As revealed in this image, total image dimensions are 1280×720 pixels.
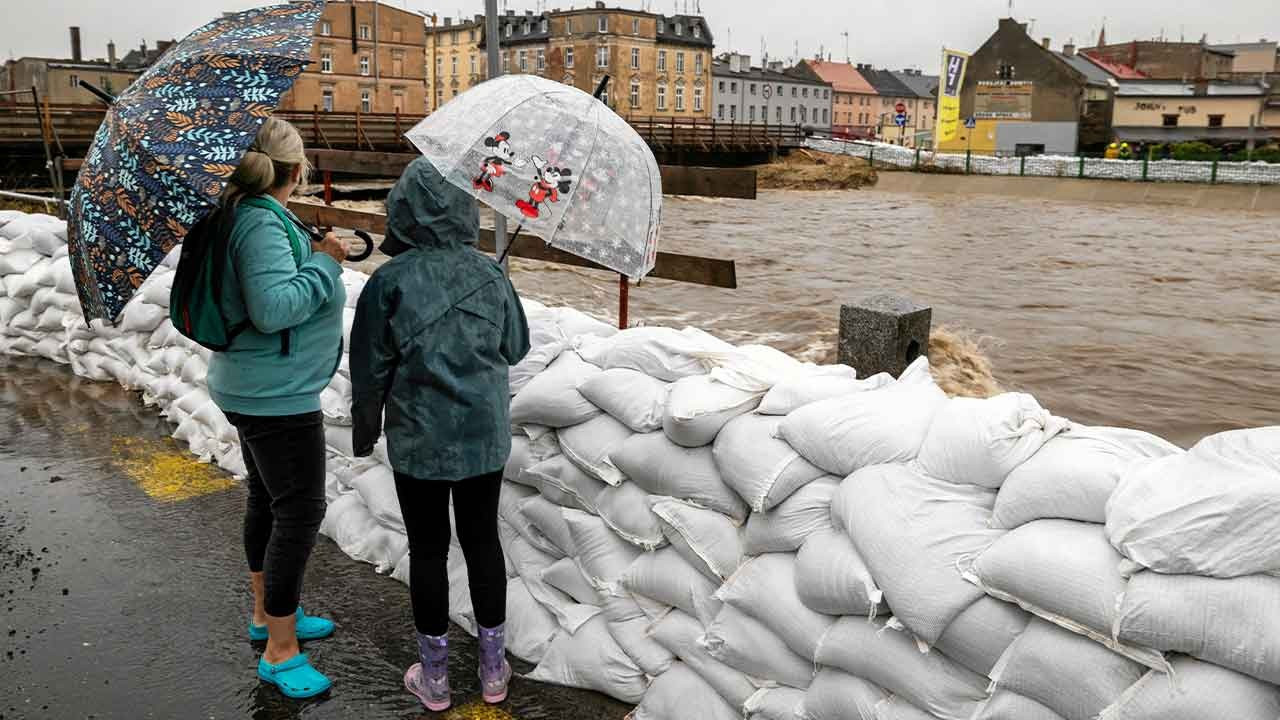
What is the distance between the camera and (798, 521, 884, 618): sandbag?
2143mm

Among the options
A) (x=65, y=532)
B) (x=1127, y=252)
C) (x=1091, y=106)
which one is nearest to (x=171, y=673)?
(x=65, y=532)

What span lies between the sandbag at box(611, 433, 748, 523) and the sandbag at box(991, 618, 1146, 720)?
0.80 meters

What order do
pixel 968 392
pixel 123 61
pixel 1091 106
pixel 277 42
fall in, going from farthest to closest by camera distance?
pixel 123 61 < pixel 1091 106 < pixel 968 392 < pixel 277 42

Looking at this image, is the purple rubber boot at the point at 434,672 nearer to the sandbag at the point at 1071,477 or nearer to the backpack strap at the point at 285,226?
the backpack strap at the point at 285,226

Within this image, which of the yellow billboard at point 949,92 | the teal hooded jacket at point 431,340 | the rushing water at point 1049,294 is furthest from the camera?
the yellow billboard at point 949,92

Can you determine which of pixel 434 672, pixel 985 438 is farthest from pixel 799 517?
pixel 434 672

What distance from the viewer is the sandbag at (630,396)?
2.77 m

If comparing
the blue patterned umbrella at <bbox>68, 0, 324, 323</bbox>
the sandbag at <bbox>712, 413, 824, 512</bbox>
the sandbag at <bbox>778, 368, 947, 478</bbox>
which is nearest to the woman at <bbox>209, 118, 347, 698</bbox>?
the blue patterned umbrella at <bbox>68, 0, 324, 323</bbox>

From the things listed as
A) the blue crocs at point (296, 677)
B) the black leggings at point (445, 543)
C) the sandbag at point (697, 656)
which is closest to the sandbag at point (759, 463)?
the sandbag at point (697, 656)

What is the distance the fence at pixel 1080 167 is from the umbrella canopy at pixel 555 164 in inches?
1321

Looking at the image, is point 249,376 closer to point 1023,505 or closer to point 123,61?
point 1023,505

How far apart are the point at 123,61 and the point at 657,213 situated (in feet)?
237

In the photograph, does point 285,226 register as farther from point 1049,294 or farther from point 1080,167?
point 1080,167

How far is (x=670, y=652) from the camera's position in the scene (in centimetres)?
269
